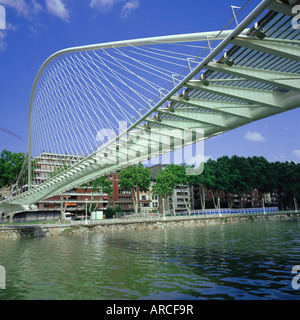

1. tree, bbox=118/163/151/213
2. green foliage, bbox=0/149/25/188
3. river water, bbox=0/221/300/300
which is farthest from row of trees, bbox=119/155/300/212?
river water, bbox=0/221/300/300

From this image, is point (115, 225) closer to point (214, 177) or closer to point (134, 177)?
point (134, 177)

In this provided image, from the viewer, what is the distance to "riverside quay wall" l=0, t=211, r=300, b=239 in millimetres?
46031

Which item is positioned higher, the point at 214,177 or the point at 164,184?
the point at 214,177

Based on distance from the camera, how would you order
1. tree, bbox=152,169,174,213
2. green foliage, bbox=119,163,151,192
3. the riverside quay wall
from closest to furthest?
1. the riverside quay wall
2. tree, bbox=152,169,174,213
3. green foliage, bbox=119,163,151,192

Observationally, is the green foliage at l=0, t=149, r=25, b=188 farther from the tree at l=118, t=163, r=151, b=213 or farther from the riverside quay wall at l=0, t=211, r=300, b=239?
the tree at l=118, t=163, r=151, b=213

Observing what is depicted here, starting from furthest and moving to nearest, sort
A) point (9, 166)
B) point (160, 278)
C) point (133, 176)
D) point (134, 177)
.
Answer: point (134, 177)
point (133, 176)
point (9, 166)
point (160, 278)

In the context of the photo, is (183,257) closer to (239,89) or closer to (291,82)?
(239,89)

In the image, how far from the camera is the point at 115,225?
5416cm

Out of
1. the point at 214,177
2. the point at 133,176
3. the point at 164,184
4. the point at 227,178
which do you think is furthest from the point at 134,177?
the point at 227,178

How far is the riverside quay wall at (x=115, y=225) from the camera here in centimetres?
4603

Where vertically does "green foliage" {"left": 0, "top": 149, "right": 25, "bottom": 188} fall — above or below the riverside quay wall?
above

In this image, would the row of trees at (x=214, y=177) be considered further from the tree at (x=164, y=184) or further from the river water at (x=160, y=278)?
the river water at (x=160, y=278)

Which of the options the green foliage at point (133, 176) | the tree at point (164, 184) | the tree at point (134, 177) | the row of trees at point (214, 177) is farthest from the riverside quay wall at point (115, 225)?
the green foliage at point (133, 176)
